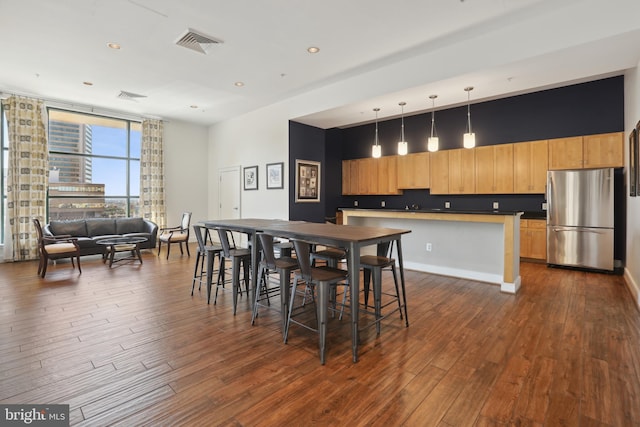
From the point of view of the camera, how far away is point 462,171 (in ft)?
21.8

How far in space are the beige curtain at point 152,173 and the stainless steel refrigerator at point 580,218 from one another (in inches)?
317

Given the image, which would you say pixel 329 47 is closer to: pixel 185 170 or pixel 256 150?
pixel 256 150

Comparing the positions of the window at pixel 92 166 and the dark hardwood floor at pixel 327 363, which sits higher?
the window at pixel 92 166

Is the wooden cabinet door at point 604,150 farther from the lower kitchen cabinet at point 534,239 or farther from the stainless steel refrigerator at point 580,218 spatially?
the lower kitchen cabinet at point 534,239

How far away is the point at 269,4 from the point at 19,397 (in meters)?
3.67

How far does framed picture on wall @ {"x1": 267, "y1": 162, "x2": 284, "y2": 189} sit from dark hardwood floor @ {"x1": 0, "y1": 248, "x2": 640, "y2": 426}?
322 cm

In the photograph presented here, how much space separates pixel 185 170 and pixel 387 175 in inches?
204

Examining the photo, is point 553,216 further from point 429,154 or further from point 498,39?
point 498,39

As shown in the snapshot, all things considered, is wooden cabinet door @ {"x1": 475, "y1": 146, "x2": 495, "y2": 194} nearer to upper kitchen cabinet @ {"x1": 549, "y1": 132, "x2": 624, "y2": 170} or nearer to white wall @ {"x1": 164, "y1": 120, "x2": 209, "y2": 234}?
upper kitchen cabinet @ {"x1": 549, "y1": 132, "x2": 624, "y2": 170}

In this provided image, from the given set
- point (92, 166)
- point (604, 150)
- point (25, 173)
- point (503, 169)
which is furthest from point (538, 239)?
point (25, 173)

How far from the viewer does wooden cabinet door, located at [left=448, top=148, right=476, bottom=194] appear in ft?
21.4

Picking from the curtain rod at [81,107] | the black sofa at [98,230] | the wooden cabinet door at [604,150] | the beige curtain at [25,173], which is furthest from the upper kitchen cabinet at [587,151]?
the beige curtain at [25,173]

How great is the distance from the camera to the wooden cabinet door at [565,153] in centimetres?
538

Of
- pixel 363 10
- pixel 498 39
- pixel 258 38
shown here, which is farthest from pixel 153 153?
pixel 498 39
